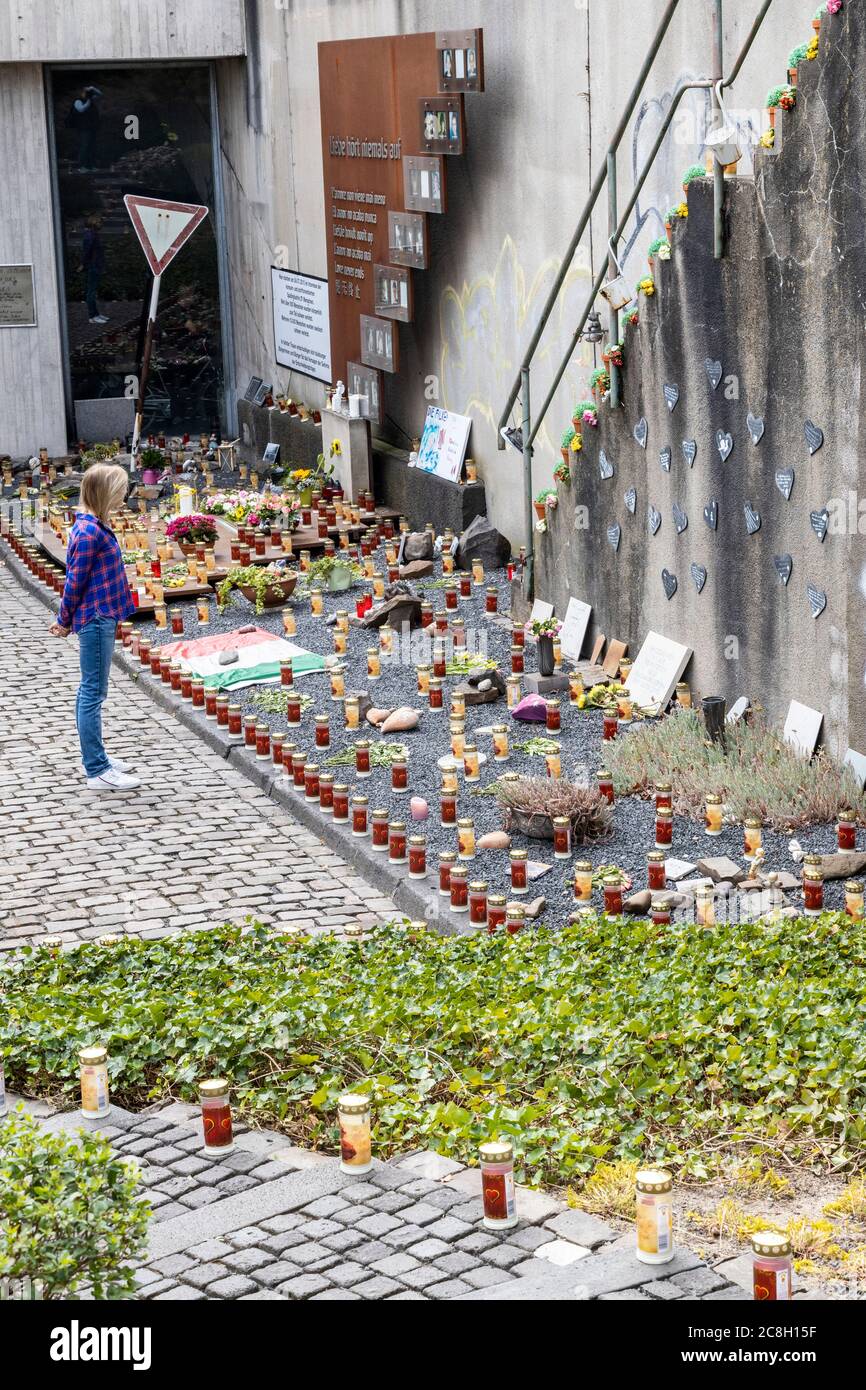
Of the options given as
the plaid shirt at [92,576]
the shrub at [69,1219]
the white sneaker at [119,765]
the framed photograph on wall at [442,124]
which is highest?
the framed photograph on wall at [442,124]

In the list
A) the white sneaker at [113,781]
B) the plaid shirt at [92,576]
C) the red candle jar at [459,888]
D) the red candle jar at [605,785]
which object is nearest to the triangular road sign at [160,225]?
the plaid shirt at [92,576]

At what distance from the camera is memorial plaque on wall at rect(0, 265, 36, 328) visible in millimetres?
23812

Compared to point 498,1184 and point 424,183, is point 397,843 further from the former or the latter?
point 424,183

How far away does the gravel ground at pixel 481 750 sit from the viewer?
9.41 metres

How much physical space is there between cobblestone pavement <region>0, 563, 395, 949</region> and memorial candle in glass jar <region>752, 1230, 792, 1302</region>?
189 inches

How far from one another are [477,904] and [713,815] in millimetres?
1730

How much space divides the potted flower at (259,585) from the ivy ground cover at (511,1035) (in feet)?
25.5

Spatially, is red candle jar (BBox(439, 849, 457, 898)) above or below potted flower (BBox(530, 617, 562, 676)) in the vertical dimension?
below

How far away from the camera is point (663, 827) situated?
9516mm

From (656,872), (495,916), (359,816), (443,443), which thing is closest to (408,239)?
(443,443)

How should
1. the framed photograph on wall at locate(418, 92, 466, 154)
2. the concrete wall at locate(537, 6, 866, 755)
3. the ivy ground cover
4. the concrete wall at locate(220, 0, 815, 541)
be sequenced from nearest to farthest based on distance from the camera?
the ivy ground cover
the concrete wall at locate(537, 6, 866, 755)
the concrete wall at locate(220, 0, 815, 541)
the framed photograph on wall at locate(418, 92, 466, 154)

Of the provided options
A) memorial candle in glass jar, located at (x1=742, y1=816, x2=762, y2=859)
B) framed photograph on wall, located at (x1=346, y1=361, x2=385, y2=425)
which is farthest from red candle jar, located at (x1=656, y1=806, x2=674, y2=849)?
framed photograph on wall, located at (x1=346, y1=361, x2=385, y2=425)

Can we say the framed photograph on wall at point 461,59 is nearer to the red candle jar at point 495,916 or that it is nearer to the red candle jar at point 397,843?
the red candle jar at point 397,843

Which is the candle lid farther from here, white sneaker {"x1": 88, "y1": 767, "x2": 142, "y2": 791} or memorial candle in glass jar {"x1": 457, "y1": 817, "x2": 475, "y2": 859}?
white sneaker {"x1": 88, "y1": 767, "x2": 142, "y2": 791}
